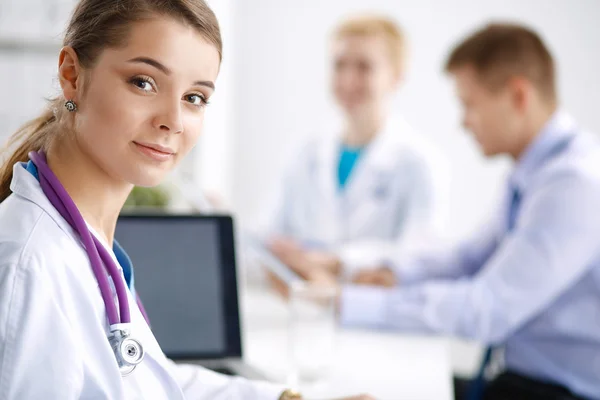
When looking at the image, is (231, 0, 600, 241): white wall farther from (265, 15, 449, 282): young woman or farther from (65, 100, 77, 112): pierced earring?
(65, 100, 77, 112): pierced earring

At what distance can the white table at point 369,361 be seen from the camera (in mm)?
1500

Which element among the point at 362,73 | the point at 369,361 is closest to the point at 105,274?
the point at 369,361

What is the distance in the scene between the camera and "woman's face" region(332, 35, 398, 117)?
3.01 meters

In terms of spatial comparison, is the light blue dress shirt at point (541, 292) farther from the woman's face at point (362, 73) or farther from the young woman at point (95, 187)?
the young woman at point (95, 187)

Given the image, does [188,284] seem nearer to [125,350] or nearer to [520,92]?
[125,350]

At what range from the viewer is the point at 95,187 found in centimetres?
87

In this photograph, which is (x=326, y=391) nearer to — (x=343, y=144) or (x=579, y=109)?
(x=343, y=144)

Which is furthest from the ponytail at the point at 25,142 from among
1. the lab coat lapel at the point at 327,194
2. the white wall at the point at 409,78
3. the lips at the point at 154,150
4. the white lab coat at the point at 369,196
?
the white wall at the point at 409,78

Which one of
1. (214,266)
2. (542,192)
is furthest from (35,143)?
(542,192)

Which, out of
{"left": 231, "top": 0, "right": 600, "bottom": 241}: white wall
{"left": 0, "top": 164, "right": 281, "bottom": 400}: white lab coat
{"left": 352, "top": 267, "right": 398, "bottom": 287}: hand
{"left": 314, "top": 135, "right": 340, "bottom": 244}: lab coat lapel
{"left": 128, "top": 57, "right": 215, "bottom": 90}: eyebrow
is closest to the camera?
{"left": 0, "top": 164, "right": 281, "bottom": 400}: white lab coat

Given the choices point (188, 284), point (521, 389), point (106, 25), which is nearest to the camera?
point (106, 25)

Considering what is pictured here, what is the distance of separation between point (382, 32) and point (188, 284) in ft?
6.26

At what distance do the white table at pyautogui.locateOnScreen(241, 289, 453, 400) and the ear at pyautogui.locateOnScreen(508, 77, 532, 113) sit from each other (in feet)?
2.49

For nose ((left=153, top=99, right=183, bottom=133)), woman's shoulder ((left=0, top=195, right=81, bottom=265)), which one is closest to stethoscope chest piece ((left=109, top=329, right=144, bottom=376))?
woman's shoulder ((left=0, top=195, right=81, bottom=265))
